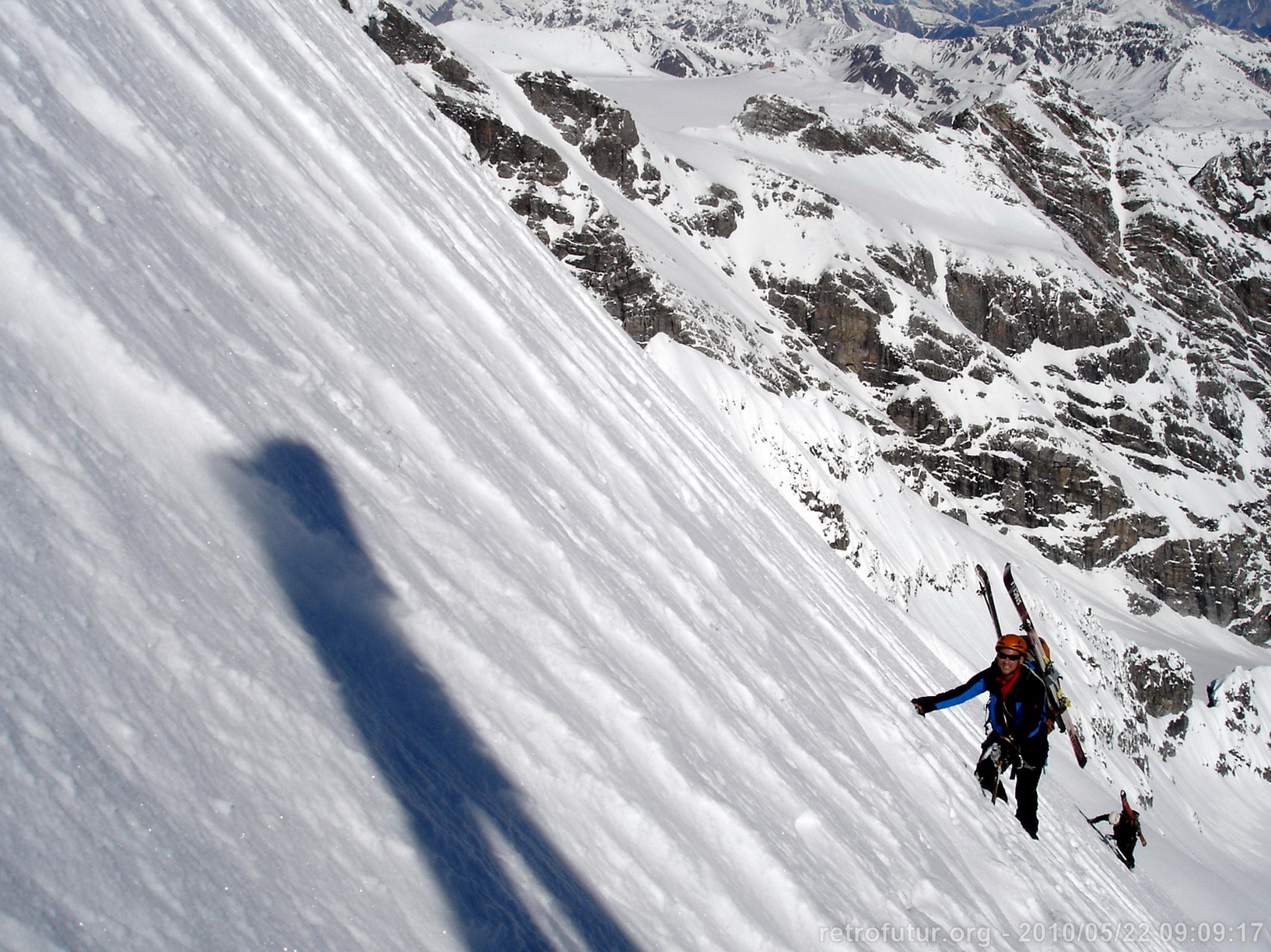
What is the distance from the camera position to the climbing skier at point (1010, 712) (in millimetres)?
5750

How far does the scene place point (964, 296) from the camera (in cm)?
7212

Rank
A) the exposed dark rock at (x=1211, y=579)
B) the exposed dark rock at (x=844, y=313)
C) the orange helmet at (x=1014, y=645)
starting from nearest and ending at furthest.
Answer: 1. the orange helmet at (x=1014, y=645)
2. the exposed dark rock at (x=844, y=313)
3. the exposed dark rock at (x=1211, y=579)

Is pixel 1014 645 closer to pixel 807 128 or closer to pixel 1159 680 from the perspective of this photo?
pixel 1159 680

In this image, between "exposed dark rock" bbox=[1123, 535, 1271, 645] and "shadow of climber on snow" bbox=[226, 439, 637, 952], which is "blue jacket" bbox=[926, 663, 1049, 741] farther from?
"exposed dark rock" bbox=[1123, 535, 1271, 645]

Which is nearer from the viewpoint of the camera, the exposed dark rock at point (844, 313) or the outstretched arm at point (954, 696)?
the outstretched arm at point (954, 696)

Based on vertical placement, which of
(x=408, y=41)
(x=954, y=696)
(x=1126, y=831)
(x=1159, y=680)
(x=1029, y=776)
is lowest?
(x=1159, y=680)

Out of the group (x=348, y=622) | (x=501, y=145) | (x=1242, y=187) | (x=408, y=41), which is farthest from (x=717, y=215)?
(x=1242, y=187)

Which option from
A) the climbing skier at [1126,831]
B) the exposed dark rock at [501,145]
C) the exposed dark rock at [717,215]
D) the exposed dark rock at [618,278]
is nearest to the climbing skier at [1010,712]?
the climbing skier at [1126,831]

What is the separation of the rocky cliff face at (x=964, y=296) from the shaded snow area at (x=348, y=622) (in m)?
38.9

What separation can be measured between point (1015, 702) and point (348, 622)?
5017 millimetres

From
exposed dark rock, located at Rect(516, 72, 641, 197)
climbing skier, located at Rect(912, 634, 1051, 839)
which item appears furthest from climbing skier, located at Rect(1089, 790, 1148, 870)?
exposed dark rock, located at Rect(516, 72, 641, 197)

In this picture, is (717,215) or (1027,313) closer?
(717,215)

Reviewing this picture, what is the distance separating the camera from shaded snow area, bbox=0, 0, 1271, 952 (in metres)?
1.67

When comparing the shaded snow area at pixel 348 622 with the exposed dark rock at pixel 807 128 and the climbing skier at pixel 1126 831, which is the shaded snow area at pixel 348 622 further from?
the exposed dark rock at pixel 807 128
